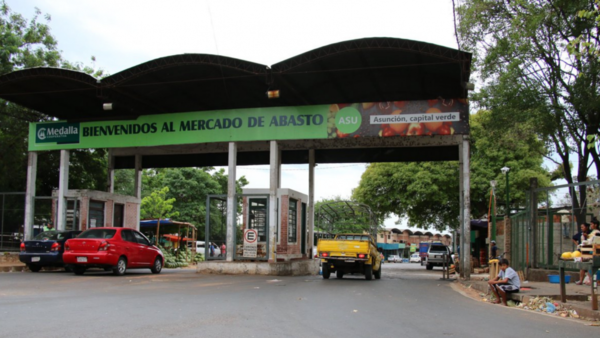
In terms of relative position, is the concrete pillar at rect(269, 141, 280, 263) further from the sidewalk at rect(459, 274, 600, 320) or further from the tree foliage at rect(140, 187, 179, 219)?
the tree foliage at rect(140, 187, 179, 219)

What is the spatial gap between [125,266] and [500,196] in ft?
85.9

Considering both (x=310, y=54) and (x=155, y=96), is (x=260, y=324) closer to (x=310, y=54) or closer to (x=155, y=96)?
(x=310, y=54)

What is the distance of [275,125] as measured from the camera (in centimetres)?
2186

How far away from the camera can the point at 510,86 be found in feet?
65.3

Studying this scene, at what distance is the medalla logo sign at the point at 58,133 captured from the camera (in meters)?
24.5

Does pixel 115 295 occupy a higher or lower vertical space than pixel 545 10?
lower

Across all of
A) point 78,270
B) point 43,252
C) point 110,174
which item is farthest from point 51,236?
point 110,174

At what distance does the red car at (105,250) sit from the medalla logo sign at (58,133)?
810 centimetres

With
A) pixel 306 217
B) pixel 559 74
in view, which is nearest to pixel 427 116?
pixel 559 74

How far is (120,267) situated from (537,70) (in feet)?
53.5

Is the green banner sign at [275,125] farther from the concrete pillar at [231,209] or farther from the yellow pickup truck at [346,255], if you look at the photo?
the yellow pickup truck at [346,255]

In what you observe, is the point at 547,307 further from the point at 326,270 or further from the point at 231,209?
the point at 231,209

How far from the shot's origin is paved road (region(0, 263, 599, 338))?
759 cm

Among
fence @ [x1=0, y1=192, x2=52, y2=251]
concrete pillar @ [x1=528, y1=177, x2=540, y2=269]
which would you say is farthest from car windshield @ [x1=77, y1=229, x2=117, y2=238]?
concrete pillar @ [x1=528, y1=177, x2=540, y2=269]
